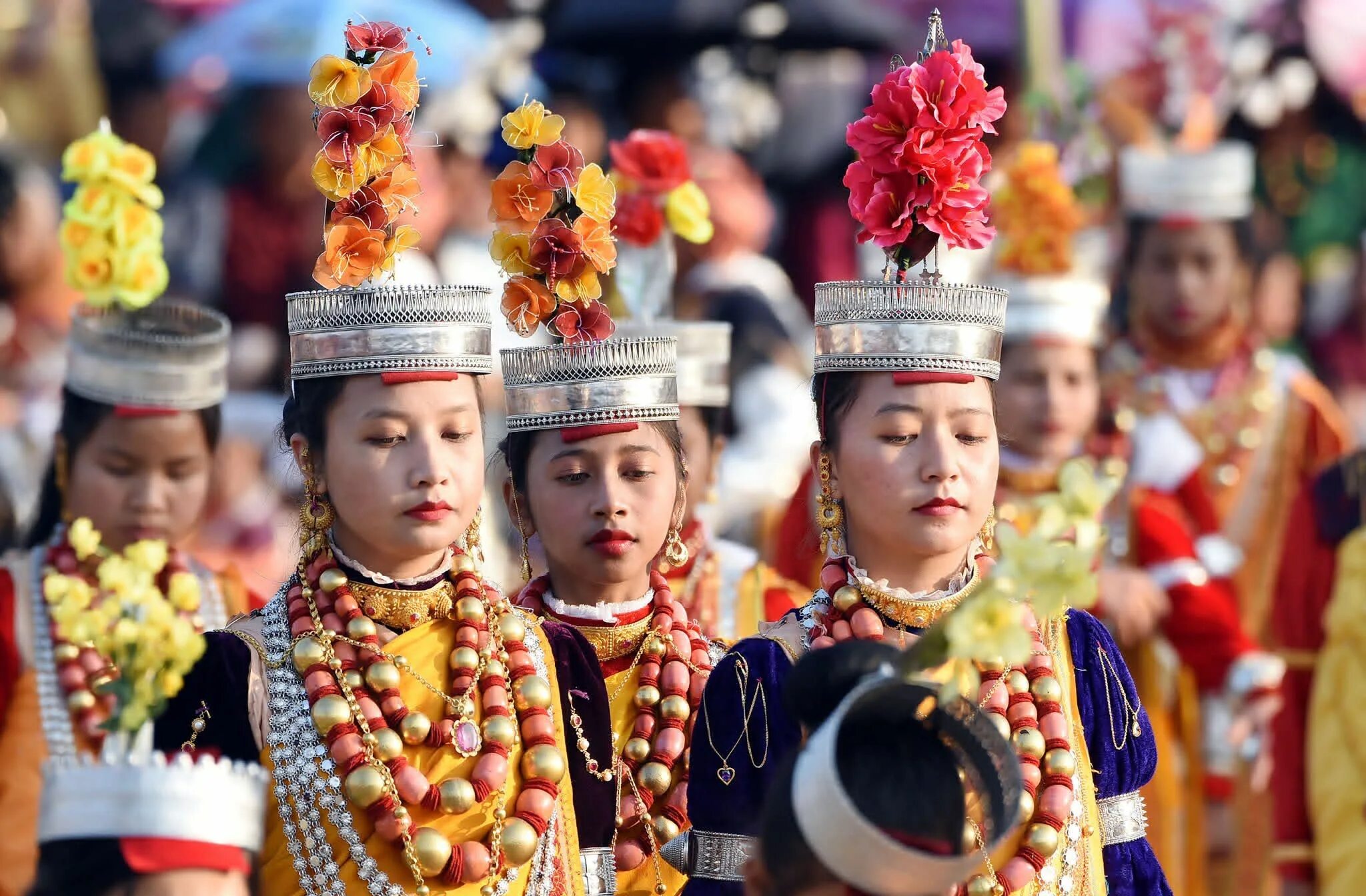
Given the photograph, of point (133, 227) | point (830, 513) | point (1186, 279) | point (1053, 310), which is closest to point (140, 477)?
point (133, 227)

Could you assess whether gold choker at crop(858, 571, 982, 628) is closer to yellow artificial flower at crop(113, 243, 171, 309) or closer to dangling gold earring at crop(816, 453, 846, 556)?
dangling gold earring at crop(816, 453, 846, 556)

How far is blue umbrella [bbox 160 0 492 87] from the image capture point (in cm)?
1099

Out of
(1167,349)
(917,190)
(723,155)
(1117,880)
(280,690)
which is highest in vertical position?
(723,155)

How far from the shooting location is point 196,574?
6848 mm

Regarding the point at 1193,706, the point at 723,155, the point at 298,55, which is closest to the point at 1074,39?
the point at 723,155

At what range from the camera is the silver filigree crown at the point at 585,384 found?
17.8 feet

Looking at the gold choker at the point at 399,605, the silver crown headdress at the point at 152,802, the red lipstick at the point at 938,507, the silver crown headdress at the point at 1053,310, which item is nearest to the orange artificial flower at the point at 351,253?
the gold choker at the point at 399,605

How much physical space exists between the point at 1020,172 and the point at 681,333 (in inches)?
77.8

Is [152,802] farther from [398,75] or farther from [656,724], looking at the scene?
[656,724]

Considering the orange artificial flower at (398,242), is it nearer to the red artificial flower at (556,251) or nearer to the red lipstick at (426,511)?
the red artificial flower at (556,251)

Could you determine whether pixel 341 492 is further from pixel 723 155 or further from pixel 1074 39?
pixel 1074 39

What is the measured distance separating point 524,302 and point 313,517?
26.8 inches

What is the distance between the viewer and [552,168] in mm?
5160

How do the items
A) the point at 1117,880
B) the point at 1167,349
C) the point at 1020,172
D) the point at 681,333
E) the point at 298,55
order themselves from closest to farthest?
the point at 1117,880
the point at 681,333
the point at 1020,172
the point at 1167,349
the point at 298,55
